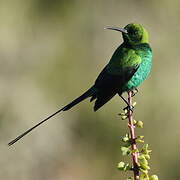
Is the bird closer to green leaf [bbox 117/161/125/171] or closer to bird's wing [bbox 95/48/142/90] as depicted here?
bird's wing [bbox 95/48/142/90]

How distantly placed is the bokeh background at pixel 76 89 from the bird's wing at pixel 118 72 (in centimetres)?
546

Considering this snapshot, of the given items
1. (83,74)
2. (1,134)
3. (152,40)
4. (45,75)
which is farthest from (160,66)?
(1,134)

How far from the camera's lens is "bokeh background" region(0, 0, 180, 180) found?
1076 cm

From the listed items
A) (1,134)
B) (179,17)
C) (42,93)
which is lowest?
(1,134)

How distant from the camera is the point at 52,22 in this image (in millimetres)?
13023

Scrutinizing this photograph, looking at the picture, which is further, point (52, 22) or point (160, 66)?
point (52, 22)

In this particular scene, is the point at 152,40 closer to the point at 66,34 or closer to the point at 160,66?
the point at 160,66

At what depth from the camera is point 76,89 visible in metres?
11.5

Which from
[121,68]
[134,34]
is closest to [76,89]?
[121,68]

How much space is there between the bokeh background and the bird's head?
18.5 feet

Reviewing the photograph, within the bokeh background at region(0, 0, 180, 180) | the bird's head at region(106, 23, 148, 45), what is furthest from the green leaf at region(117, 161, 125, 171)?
the bokeh background at region(0, 0, 180, 180)

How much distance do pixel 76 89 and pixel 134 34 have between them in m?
6.80

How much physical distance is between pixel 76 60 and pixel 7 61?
1314mm

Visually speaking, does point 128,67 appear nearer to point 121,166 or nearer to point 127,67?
point 127,67
